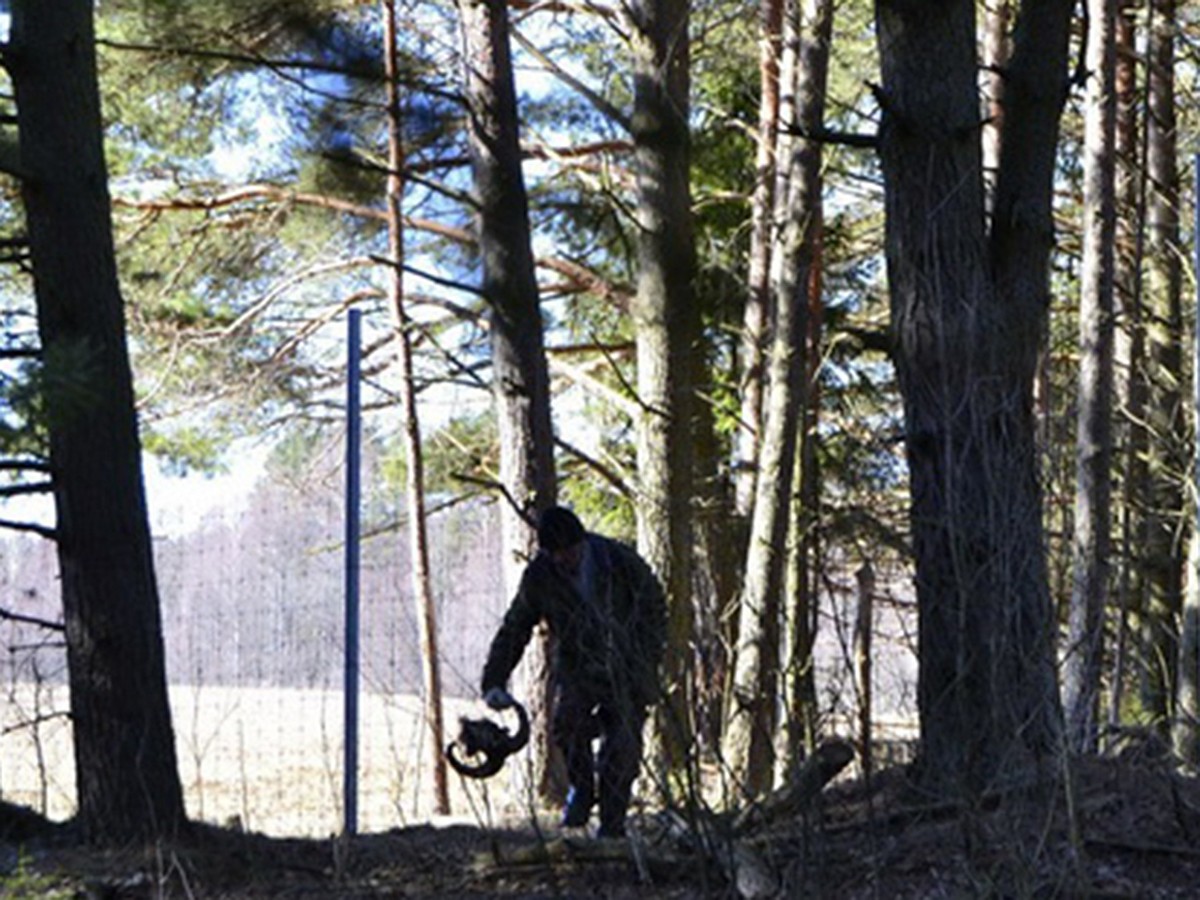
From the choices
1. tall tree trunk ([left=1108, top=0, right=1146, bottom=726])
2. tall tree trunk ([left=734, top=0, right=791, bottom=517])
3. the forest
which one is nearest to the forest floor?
the forest

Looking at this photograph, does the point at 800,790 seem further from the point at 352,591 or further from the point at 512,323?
the point at 512,323

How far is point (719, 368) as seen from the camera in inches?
961

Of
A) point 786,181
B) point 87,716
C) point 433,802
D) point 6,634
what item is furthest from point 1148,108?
point 87,716

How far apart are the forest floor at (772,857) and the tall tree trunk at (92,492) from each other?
0.32 metres

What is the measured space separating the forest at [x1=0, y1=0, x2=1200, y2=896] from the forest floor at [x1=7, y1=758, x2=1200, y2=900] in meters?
0.03

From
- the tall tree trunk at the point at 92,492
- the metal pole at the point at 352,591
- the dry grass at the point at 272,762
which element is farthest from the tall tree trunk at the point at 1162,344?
the tall tree trunk at the point at 92,492

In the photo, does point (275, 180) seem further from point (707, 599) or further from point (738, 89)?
point (707, 599)

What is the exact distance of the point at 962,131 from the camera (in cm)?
759

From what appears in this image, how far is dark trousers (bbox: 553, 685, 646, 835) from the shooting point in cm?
815

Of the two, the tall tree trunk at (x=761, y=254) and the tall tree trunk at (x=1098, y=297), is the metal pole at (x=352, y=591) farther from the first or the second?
the tall tree trunk at (x=761, y=254)

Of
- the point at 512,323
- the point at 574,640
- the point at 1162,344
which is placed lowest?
the point at 574,640

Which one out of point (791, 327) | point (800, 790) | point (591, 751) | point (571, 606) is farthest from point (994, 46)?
point (800, 790)

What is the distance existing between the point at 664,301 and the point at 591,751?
21.7ft

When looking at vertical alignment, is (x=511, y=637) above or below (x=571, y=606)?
below
